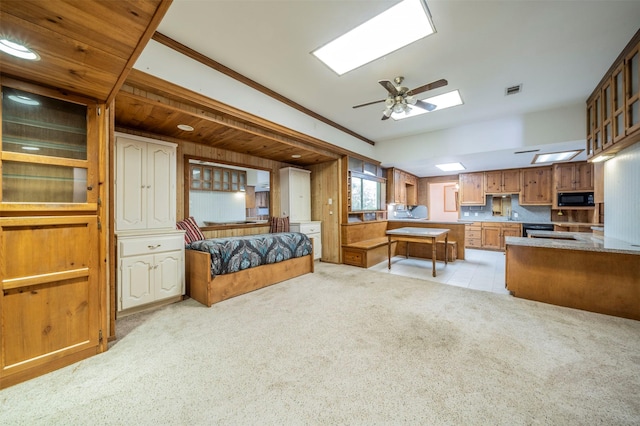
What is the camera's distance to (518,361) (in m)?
1.79

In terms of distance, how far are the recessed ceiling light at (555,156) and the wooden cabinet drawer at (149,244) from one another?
270 inches

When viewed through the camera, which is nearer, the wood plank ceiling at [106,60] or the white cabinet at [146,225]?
the wood plank ceiling at [106,60]

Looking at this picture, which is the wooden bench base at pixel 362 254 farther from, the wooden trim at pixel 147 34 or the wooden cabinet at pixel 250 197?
the wooden trim at pixel 147 34

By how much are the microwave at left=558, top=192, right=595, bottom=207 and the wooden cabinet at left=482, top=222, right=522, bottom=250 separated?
1.04 metres

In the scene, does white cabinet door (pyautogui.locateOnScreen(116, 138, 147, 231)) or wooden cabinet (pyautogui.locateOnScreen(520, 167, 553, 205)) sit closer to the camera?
white cabinet door (pyautogui.locateOnScreen(116, 138, 147, 231))

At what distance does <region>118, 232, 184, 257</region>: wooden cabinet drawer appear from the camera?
2.52 meters

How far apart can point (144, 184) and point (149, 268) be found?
1.05 m

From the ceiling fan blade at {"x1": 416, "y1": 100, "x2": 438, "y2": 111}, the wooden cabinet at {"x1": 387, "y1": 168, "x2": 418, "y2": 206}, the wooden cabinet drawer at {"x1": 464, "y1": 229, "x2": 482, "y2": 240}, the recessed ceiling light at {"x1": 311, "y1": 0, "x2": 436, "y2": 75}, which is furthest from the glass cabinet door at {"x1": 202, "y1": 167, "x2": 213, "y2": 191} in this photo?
the wooden cabinet drawer at {"x1": 464, "y1": 229, "x2": 482, "y2": 240}

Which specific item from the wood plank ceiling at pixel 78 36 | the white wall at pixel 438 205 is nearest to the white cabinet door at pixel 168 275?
the wood plank ceiling at pixel 78 36

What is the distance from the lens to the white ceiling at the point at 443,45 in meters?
1.97

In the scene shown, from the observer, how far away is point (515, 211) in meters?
6.73

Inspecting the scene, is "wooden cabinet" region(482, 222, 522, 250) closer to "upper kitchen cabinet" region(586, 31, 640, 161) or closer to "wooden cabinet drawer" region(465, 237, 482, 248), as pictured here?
"wooden cabinet drawer" region(465, 237, 482, 248)

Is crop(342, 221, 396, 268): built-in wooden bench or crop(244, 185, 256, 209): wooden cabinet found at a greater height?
crop(244, 185, 256, 209): wooden cabinet

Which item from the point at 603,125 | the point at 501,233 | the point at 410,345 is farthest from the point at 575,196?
the point at 410,345
